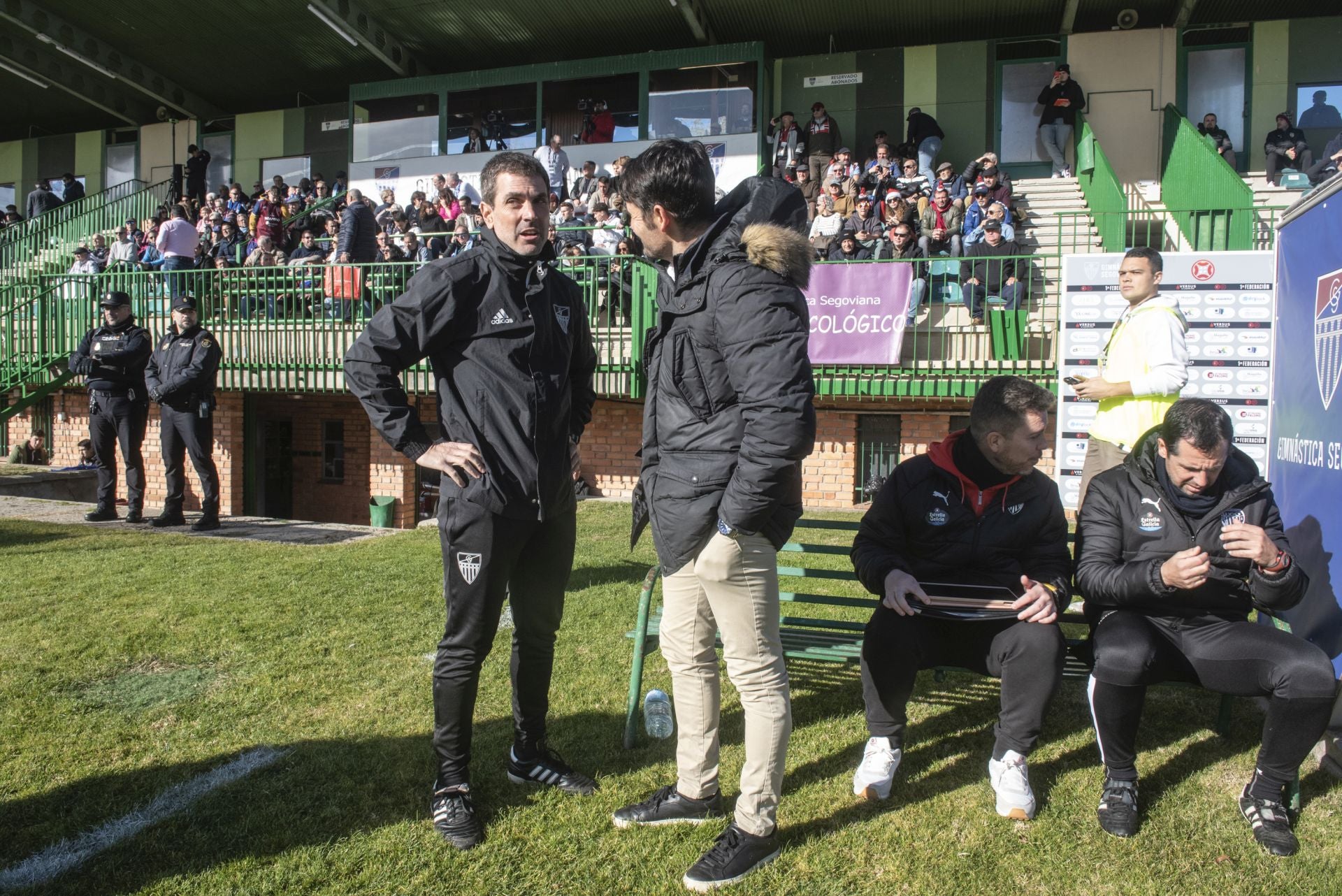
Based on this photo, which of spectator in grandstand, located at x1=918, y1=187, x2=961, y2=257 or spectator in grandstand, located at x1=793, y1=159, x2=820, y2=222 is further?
spectator in grandstand, located at x1=793, y1=159, x2=820, y2=222

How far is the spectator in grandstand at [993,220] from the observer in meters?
11.6

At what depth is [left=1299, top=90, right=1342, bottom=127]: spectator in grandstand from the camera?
1553 centimetres

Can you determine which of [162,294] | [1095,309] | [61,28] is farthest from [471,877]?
[61,28]

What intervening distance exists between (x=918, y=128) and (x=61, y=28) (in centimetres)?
1703

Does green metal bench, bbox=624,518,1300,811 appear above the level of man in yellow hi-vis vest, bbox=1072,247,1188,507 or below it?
below

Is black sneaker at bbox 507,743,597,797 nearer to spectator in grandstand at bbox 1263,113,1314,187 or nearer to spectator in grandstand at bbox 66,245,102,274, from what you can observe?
spectator in grandstand at bbox 1263,113,1314,187

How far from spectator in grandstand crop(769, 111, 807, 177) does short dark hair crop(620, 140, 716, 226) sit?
1389 cm

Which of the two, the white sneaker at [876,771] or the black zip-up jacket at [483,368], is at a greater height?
the black zip-up jacket at [483,368]

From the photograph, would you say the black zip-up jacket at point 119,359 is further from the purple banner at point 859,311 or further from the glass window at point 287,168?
the glass window at point 287,168

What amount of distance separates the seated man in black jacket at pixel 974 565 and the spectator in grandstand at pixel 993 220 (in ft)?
28.6

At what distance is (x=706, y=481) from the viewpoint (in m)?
2.54

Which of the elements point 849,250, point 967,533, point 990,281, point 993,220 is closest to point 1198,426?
point 967,533

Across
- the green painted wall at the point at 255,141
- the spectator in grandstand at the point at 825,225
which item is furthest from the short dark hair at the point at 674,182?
the green painted wall at the point at 255,141

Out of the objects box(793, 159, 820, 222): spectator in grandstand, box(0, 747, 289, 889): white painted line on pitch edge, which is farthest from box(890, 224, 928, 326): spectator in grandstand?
box(0, 747, 289, 889): white painted line on pitch edge
